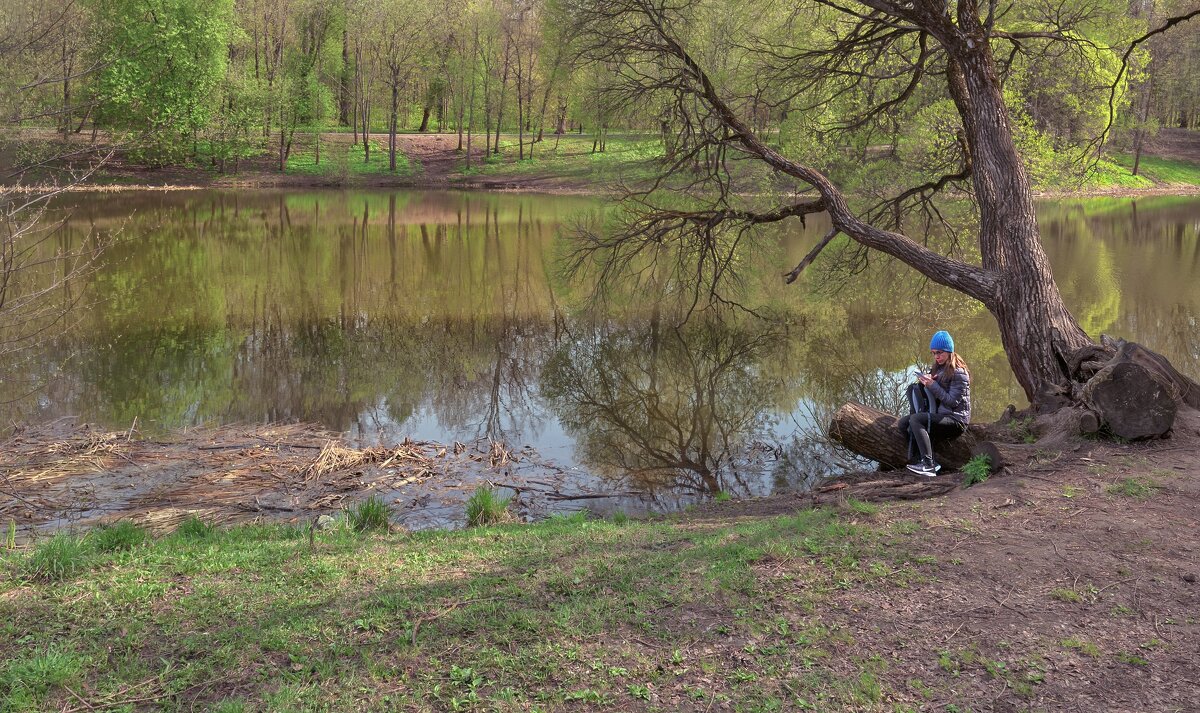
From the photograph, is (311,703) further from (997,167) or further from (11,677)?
(997,167)

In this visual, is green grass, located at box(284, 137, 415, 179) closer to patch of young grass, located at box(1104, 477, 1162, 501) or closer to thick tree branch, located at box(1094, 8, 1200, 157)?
thick tree branch, located at box(1094, 8, 1200, 157)

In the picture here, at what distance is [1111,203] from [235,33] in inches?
1707

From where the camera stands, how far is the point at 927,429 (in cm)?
786

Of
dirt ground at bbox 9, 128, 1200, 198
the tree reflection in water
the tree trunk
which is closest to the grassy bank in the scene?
the tree trunk

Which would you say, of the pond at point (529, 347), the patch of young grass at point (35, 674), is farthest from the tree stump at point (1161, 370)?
the patch of young grass at point (35, 674)

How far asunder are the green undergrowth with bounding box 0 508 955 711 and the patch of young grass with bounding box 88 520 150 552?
0.02 metres

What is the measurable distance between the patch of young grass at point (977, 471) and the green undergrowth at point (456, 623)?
1683mm

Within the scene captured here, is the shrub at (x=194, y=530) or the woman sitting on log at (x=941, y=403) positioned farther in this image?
the woman sitting on log at (x=941, y=403)

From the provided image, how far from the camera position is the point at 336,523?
6500 millimetres

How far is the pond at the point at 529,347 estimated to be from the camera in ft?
34.2

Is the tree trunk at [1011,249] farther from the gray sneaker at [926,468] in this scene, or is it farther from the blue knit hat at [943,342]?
the gray sneaker at [926,468]

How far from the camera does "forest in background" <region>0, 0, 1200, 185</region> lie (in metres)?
7.11

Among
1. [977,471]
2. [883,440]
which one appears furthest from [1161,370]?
[883,440]

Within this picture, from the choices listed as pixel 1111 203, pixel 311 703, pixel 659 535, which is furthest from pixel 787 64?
pixel 1111 203
